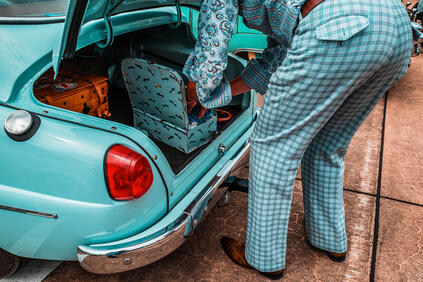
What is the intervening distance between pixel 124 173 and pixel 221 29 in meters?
0.72

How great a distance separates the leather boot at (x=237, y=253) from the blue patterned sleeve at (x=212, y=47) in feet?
2.85

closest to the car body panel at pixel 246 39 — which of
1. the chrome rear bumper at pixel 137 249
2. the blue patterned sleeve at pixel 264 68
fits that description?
the blue patterned sleeve at pixel 264 68

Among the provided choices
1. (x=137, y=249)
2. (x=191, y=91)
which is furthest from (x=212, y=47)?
(x=137, y=249)

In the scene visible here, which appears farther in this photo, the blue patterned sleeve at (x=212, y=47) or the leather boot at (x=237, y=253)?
the leather boot at (x=237, y=253)

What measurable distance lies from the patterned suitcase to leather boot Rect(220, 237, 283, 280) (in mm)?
599

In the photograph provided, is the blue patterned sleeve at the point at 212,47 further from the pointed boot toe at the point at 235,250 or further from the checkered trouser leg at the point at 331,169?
the pointed boot toe at the point at 235,250

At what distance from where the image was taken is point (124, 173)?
4.61 ft

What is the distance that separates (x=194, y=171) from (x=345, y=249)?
100 centimetres

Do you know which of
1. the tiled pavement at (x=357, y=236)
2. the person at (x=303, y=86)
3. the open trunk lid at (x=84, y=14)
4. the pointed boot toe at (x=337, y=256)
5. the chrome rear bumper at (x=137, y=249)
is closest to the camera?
the open trunk lid at (x=84, y=14)

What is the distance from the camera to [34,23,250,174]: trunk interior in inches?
96.7

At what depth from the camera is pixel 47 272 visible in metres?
1.91

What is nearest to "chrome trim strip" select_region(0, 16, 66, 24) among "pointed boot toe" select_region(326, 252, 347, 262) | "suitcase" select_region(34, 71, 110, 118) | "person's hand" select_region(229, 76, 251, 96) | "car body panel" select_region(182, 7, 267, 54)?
"suitcase" select_region(34, 71, 110, 118)

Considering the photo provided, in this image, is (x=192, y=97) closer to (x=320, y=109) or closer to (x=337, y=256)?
(x=320, y=109)

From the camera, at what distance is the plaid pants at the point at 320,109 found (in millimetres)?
1332
